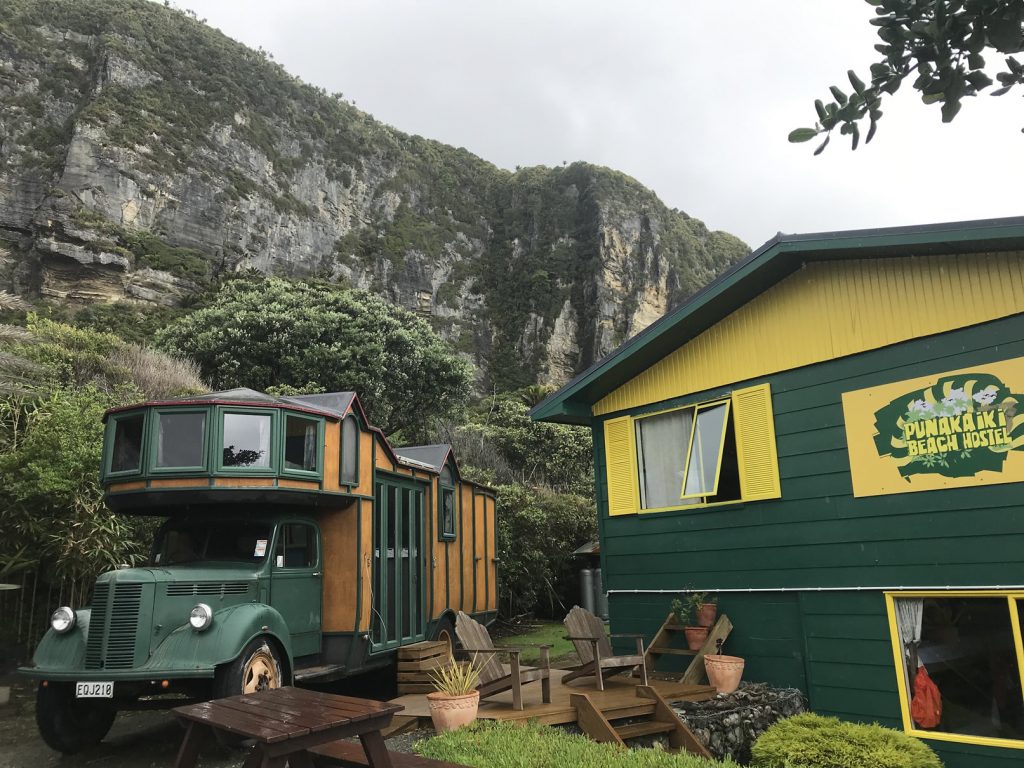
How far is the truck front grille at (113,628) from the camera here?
604 cm

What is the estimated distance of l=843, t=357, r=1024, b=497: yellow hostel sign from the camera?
623cm

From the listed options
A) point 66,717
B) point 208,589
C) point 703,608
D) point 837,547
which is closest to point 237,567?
point 208,589

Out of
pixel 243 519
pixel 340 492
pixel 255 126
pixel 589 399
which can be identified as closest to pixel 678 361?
pixel 589 399

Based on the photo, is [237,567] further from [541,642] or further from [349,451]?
[541,642]

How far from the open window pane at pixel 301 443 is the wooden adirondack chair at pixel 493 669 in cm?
238

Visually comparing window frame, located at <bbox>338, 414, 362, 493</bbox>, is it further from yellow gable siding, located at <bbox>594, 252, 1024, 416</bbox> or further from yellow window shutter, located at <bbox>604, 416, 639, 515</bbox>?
yellow gable siding, located at <bbox>594, 252, 1024, 416</bbox>

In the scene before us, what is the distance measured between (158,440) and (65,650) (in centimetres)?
197

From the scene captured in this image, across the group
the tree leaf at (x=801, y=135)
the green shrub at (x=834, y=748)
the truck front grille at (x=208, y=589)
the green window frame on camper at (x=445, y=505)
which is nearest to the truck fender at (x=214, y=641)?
the truck front grille at (x=208, y=589)

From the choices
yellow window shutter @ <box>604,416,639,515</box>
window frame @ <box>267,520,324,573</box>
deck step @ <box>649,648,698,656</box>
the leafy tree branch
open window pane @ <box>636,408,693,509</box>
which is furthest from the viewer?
yellow window shutter @ <box>604,416,639,515</box>

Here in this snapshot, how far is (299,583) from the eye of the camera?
7613mm

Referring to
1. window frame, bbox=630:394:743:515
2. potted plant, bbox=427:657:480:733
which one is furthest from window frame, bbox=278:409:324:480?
window frame, bbox=630:394:743:515

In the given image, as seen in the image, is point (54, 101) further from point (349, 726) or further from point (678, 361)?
point (349, 726)

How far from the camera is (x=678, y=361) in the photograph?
8914 millimetres

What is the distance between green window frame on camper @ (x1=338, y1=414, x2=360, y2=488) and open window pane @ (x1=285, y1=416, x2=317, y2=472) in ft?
1.47
